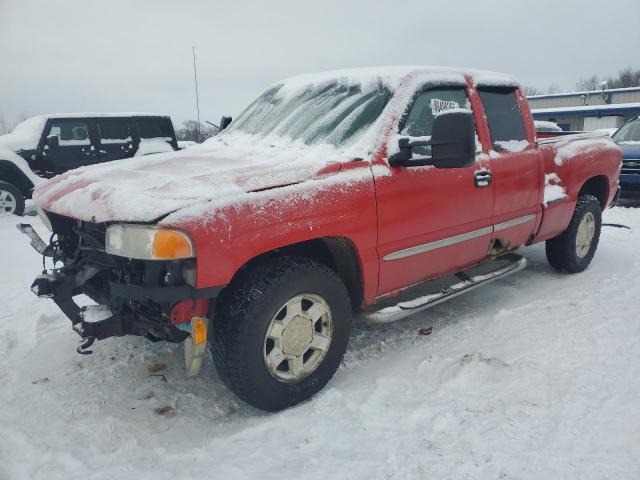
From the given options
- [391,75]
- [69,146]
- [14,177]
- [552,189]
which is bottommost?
[14,177]

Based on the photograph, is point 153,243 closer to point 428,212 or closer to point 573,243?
point 428,212

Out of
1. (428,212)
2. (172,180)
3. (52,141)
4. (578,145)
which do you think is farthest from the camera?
(52,141)

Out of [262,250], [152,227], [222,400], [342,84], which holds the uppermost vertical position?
[342,84]

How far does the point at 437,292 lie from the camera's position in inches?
140

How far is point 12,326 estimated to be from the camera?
12.8 feet

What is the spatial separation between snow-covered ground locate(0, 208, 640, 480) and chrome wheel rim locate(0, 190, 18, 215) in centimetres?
569

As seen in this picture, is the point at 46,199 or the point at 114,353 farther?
the point at 114,353

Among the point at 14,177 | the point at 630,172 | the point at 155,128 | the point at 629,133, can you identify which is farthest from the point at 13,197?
the point at 629,133

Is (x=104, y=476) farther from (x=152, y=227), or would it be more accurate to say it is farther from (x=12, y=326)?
(x=12, y=326)

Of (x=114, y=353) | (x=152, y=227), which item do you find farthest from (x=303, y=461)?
(x=114, y=353)

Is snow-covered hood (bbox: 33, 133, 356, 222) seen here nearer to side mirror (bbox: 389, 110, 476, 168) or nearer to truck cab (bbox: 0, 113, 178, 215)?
side mirror (bbox: 389, 110, 476, 168)

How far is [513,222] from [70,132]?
8790mm

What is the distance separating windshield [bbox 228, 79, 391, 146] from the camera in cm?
320

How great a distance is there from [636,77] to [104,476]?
85.3 meters
